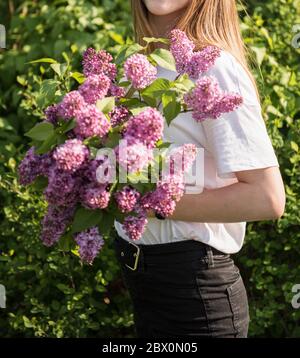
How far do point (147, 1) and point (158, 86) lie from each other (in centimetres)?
44

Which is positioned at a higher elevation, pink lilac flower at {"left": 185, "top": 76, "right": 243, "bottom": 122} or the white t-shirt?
pink lilac flower at {"left": 185, "top": 76, "right": 243, "bottom": 122}

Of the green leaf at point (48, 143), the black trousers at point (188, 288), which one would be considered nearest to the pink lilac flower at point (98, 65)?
the green leaf at point (48, 143)

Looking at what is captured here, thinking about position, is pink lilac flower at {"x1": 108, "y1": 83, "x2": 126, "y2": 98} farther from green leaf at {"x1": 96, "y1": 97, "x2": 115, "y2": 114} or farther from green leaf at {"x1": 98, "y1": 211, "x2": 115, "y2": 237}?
green leaf at {"x1": 98, "y1": 211, "x2": 115, "y2": 237}

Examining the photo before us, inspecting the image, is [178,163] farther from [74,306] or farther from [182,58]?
[74,306]

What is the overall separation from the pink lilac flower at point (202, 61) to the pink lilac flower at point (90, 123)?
0.27 meters

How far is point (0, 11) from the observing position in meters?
4.06

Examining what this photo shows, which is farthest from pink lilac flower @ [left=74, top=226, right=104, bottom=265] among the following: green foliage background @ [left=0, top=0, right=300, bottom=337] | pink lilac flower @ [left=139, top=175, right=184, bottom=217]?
green foliage background @ [left=0, top=0, right=300, bottom=337]

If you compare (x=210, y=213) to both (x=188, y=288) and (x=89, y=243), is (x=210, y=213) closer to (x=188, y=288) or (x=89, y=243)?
(x=188, y=288)

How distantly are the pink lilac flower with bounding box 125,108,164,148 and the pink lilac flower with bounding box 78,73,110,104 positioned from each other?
0.41 feet

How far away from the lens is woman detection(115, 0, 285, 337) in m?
1.78

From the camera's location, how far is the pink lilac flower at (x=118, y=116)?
1.60 metres

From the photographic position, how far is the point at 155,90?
1626mm

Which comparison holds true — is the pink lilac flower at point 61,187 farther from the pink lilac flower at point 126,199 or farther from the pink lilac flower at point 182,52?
the pink lilac flower at point 182,52

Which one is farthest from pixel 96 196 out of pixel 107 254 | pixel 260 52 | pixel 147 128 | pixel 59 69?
pixel 260 52
